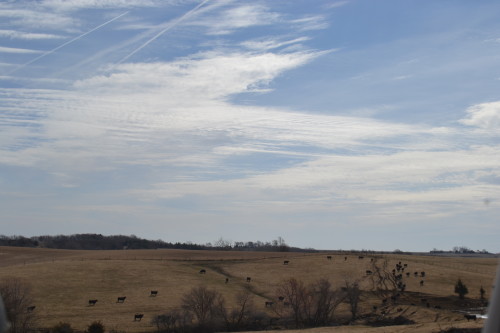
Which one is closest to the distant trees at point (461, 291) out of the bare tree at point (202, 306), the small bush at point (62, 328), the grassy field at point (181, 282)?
the grassy field at point (181, 282)

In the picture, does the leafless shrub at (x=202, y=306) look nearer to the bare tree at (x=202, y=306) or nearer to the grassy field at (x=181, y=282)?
the bare tree at (x=202, y=306)

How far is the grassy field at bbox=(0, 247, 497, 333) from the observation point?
2581 inches

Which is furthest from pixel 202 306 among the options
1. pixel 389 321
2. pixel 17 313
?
pixel 389 321

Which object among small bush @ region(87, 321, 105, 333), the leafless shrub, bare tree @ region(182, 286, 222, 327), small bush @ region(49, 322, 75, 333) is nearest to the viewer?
small bush @ region(49, 322, 75, 333)

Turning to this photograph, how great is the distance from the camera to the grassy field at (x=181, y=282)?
215ft

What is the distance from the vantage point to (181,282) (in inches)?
3538

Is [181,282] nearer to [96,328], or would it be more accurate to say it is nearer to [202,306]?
[202,306]

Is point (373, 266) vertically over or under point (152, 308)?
over

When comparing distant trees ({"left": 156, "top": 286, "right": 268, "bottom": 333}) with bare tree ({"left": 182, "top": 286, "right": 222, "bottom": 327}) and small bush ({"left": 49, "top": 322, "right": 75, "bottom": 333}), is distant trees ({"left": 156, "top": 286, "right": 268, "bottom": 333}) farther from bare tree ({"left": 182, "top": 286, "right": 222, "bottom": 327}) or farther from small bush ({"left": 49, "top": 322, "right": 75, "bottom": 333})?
small bush ({"left": 49, "top": 322, "right": 75, "bottom": 333})

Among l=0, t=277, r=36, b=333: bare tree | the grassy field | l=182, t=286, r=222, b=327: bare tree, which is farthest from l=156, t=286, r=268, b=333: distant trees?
l=0, t=277, r=36, b=333: bare tree

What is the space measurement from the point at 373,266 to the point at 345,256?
1644cm

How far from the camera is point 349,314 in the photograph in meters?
68.7

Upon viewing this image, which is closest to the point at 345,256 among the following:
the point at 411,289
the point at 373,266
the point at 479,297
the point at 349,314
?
the point at 373,266

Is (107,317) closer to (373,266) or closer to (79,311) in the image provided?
(79,311)
